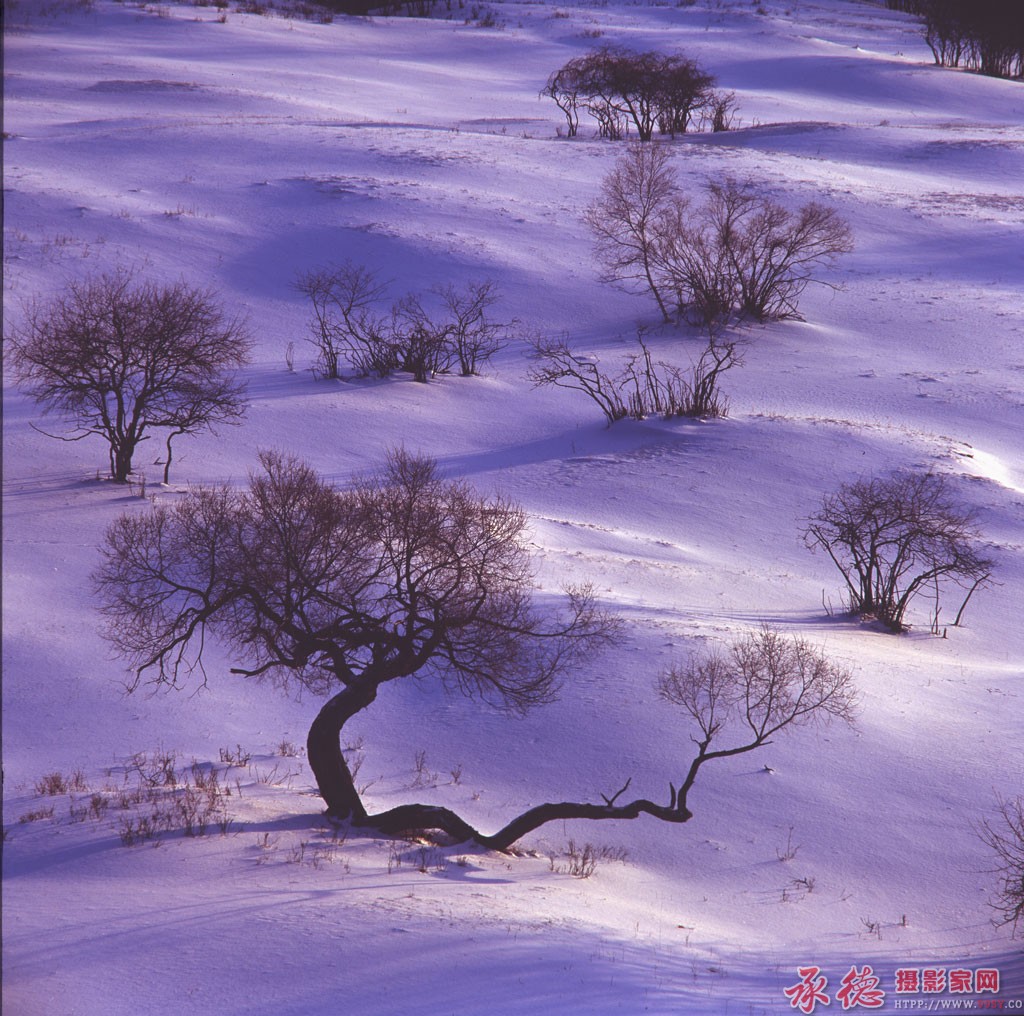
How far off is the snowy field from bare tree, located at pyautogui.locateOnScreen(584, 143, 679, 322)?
79cm

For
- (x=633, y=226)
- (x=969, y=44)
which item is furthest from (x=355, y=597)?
(x=969, y=44)

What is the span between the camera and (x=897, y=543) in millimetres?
17344

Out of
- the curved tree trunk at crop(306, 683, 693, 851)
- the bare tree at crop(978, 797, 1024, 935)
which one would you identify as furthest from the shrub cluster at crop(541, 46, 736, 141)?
the curved tree trunk at crop(306, 683, 693, 851)

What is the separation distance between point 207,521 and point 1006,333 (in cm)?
2545

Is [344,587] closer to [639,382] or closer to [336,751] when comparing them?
[336,751]

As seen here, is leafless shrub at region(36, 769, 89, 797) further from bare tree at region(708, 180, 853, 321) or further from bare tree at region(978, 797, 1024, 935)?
bare tree at region(708, 180, 853, 321)

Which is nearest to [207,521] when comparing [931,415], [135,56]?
[931,415]

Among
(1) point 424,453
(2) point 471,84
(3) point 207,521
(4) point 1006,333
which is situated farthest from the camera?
(2) point 471,84

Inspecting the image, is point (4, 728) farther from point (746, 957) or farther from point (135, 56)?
point (135, 56)

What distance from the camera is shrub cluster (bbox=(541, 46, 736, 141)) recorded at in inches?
1730

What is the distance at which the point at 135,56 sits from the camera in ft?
162

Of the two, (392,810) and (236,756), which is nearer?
(392,810)

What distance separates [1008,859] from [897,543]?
774 cm

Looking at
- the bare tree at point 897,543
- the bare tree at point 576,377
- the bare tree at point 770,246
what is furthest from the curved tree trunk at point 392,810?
the bare tree at point 770,246
